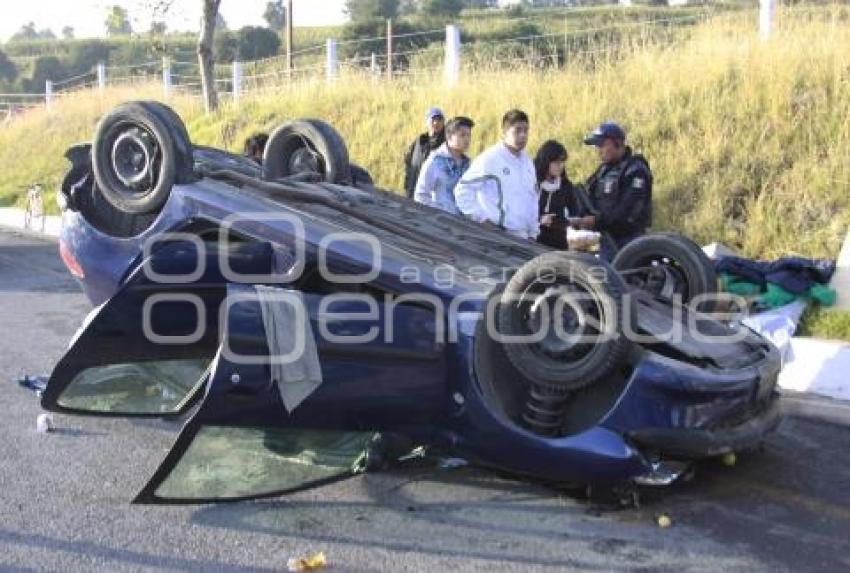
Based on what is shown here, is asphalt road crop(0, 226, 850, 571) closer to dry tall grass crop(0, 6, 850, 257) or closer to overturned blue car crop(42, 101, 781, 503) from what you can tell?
overturned blue car crop(42, 101, 781, 503)

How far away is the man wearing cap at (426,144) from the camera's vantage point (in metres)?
8.51

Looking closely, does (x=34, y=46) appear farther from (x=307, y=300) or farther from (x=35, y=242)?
(x=307, y=300)

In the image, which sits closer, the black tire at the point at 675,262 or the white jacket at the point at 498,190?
the black tire at the point at 675,262

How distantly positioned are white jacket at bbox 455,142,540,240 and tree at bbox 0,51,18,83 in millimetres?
56790

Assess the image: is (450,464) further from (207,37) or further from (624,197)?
(207,37)

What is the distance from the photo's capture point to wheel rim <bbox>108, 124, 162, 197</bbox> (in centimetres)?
452

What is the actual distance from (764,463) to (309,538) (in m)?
2.11

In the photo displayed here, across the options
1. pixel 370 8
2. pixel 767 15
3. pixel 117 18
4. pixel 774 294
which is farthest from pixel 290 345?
pixel 370 8

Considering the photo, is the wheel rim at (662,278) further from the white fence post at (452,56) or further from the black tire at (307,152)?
the white fence post at (452,56)

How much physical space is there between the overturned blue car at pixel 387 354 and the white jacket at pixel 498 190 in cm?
135

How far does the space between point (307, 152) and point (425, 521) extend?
2424 mm

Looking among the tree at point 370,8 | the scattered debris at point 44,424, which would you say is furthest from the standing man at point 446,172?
the tree at point 370,8

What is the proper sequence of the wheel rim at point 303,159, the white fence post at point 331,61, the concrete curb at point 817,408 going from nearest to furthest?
the concrete curb at point 817,408
the wheel rim at point 303,159
the white fence post at point 331,61

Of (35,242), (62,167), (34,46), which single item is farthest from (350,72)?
(34,46)
